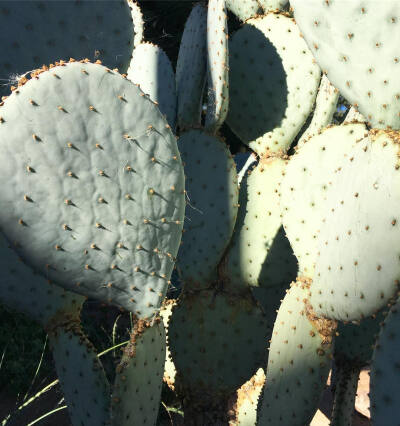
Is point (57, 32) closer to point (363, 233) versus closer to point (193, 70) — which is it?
point (193, 70)

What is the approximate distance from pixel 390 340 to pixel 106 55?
114 centimetres

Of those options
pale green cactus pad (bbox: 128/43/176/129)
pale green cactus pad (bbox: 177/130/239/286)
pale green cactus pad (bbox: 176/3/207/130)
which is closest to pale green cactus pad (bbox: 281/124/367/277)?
pale green cactus pad (bbox: 177/130/239/286)

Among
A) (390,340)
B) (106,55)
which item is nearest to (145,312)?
(390,340)

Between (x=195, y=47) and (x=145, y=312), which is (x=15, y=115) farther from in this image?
(x=195, y=47)

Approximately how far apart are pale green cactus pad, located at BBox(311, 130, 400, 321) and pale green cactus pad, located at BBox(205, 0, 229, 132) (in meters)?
0.62

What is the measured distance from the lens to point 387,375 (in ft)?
3.60

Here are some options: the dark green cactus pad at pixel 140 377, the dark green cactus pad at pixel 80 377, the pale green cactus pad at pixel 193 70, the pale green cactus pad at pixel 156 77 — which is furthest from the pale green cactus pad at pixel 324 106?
the dark green cactus pad at pixel 80 377

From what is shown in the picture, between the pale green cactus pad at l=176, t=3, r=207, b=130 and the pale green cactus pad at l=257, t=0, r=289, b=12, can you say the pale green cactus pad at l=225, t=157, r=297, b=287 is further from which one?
the pale green cactus pad at l=257, t=0, r=289, b=12

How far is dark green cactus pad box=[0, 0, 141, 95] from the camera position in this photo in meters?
1.49

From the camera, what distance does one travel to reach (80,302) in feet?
5.77

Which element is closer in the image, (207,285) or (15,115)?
(15,115)

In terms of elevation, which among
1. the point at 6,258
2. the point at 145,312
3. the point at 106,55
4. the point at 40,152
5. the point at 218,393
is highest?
the point at 106,55

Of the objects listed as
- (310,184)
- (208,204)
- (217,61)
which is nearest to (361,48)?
(310,184)

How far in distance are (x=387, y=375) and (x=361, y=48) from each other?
0.73 metres
